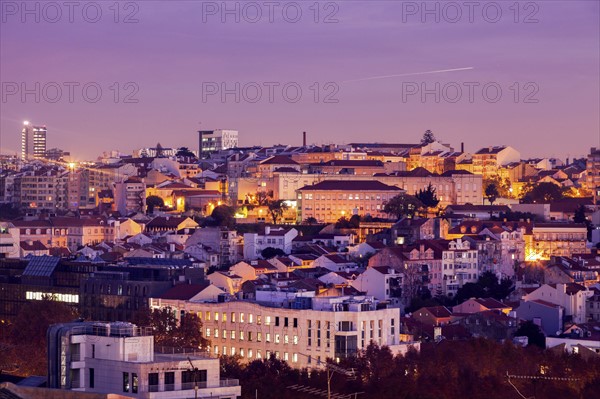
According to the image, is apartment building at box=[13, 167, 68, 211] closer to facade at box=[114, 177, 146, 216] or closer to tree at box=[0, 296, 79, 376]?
facade at box=[114, 177, 146, 216]

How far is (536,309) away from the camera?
183 ft

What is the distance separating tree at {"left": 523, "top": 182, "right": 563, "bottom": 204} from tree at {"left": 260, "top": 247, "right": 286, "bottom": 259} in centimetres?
2186

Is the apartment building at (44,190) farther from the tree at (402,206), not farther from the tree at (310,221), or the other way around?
the tree at (402,206)

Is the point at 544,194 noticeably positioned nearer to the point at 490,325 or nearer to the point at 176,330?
the point at 490,325

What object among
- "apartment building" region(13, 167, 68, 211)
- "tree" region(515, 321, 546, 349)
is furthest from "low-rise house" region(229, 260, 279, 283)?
"apartment building" region(13, 167, 68, 211)

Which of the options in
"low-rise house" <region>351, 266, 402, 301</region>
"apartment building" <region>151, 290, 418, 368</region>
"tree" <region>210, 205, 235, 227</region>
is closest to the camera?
"apartment building" <region>151, 290, 418, 368</region>

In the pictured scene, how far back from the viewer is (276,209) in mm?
83875

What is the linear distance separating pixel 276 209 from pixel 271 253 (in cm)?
1435

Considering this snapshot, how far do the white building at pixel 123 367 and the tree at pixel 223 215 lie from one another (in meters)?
46.9

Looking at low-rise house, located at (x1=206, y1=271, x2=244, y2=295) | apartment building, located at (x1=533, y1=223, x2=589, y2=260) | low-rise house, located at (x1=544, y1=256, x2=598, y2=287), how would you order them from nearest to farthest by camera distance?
low-rise house, located at (x1=206, y1=271, x2=244, y2=295) → low-rise house, located at (x1=544, y1=256, x2=598, y2=287) → apartment building, located at (x1=533, y1=223, x2=589, y2=260)

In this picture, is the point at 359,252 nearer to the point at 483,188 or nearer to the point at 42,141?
the point at 483,188

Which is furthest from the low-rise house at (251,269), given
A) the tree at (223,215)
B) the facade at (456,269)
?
the tree at (223,215)

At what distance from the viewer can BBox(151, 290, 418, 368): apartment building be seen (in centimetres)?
4403

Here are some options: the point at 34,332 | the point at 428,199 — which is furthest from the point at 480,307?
the point at 428,199
